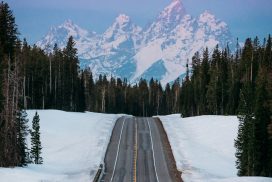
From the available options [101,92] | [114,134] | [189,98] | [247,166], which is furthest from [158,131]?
[101,92]

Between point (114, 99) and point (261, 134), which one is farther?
point (114, 99)

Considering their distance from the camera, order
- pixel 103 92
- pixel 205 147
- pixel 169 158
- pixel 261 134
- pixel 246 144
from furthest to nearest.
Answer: pixel 103 92, pixel 205 147, pixel 169 158, pixel 261 134, pixel 246 144

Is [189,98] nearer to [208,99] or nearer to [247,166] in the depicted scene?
[208,99]

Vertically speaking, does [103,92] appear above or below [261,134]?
above

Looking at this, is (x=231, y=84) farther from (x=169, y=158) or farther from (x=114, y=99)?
(x=114, y=99)

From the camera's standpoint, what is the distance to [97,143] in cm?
7369

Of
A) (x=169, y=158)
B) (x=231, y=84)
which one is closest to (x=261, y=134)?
(x=169, y=158)

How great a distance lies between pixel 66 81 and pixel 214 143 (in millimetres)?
56569

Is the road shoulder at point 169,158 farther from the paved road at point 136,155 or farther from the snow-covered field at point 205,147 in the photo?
the snow-covered field at point 205,147

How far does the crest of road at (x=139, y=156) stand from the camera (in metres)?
54.8

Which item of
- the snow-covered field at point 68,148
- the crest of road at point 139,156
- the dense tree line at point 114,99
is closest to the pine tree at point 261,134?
the crest of road at point 139,156

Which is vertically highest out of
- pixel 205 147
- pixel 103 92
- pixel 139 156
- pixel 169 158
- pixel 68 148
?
pixel 103 92

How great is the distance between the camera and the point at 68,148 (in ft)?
234

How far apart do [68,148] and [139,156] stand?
11223mm
